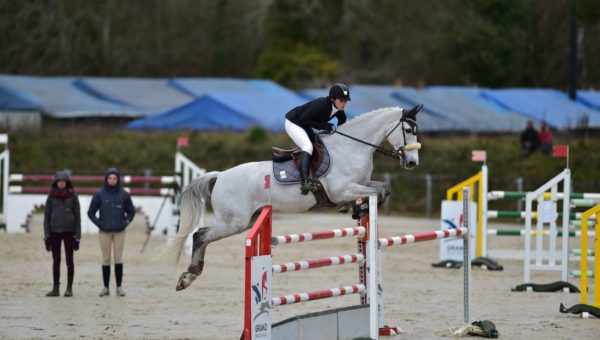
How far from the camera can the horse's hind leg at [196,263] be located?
1092 centimetres

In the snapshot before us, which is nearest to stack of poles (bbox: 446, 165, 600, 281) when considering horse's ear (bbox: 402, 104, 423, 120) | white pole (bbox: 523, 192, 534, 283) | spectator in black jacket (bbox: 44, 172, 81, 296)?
white pole (bbox: 523, 192, 534, 283)

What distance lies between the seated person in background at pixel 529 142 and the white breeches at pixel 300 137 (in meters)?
17.9

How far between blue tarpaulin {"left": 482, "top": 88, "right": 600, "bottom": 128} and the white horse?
2700 centimetres

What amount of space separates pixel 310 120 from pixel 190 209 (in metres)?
1.64

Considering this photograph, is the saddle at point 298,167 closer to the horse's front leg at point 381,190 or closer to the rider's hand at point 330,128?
the rider's hand at point 330,128

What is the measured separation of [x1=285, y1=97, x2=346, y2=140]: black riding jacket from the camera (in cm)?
1107

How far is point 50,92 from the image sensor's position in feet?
132

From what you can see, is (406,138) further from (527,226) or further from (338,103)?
(527,226)

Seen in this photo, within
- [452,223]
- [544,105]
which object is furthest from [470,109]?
[452,223]

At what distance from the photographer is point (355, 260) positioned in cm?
966

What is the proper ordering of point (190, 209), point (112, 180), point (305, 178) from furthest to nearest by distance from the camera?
point (112, 180) → point (190, 209) → point (305, 178)

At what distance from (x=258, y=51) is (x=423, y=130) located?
20.0m

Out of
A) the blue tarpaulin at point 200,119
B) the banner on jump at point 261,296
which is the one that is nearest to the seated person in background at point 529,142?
the blue tarpaulin at point 200,119

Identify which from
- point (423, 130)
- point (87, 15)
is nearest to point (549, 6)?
point (423, 130)
